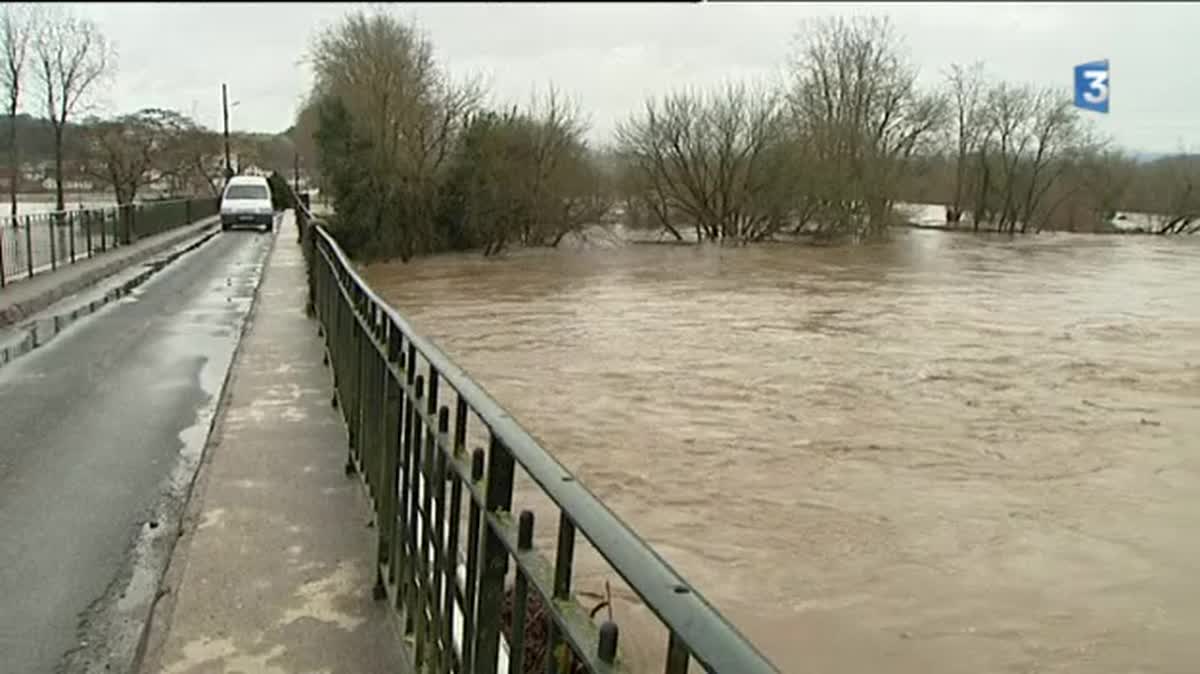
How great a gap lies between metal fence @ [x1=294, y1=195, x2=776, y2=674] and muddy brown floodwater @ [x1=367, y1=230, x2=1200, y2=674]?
1.63 metres

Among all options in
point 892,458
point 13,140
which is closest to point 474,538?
point 892,458

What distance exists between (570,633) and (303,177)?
73.1 meters

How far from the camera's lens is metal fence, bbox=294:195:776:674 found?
3.86 feet

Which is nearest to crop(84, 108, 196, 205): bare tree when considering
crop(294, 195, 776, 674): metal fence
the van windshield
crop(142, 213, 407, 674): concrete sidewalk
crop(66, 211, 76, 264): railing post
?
the van windshield

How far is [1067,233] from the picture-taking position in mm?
53938

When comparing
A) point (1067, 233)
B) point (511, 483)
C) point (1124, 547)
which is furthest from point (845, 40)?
point (511, 483)

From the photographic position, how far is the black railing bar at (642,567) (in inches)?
39.8

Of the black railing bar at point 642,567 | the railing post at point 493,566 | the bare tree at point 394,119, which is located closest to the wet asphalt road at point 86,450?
the railing post at point 493,566

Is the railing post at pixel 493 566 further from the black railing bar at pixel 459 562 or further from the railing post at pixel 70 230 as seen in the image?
the railing post at pixel 70 230

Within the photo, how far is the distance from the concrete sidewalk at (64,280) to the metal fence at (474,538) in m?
9.15

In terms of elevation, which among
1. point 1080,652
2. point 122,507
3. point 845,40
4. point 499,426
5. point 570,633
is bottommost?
point 1080,652

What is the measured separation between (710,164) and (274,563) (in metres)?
39.0

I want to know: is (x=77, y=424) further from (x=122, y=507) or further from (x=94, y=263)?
(x=94, y=263)

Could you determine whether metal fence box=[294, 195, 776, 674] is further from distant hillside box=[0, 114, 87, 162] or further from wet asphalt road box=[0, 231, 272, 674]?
distant hillside box=[0, 114, 87, 162]
